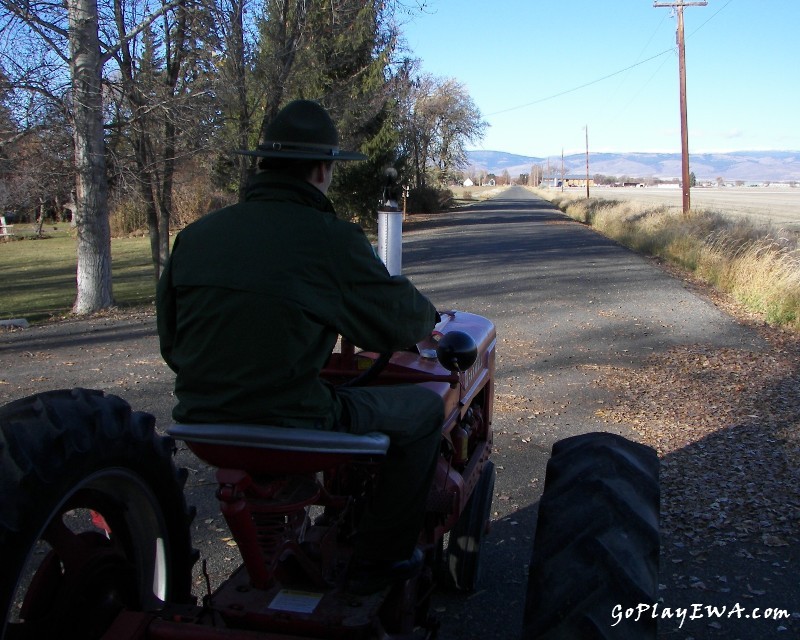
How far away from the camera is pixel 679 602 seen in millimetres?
3922

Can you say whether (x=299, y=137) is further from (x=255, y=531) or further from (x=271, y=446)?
(x=255, y=531)

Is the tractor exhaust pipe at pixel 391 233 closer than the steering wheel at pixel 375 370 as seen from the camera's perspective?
No

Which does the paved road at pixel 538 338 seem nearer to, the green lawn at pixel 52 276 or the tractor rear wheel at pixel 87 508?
the tractor rear wheel at pixel 87 508

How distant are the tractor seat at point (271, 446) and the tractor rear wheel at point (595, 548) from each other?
75 centimetres

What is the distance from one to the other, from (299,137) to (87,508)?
1365 mm

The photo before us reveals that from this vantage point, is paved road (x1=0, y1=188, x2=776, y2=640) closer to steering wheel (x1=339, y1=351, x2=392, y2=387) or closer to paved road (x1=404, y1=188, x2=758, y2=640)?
paved road (x1=404, y1=188, x2=758, y2=640)

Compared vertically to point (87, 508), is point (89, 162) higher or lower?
higher

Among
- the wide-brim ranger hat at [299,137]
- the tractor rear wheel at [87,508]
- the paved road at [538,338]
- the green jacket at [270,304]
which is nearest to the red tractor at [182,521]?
the tractor rear wheel at [87,508]

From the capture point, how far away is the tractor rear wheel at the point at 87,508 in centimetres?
213

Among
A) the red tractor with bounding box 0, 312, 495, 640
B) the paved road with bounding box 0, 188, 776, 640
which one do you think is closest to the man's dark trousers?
the red tractor with bounding box 0, 312, 495, 640

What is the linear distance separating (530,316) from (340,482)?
30.8ft

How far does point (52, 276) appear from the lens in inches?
819

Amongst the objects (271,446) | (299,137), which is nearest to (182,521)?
(271,446)

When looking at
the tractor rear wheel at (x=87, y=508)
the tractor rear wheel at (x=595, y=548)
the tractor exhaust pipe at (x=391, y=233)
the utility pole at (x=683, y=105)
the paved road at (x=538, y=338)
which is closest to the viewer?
the tractor rear wheel at (x=87, y=508)
